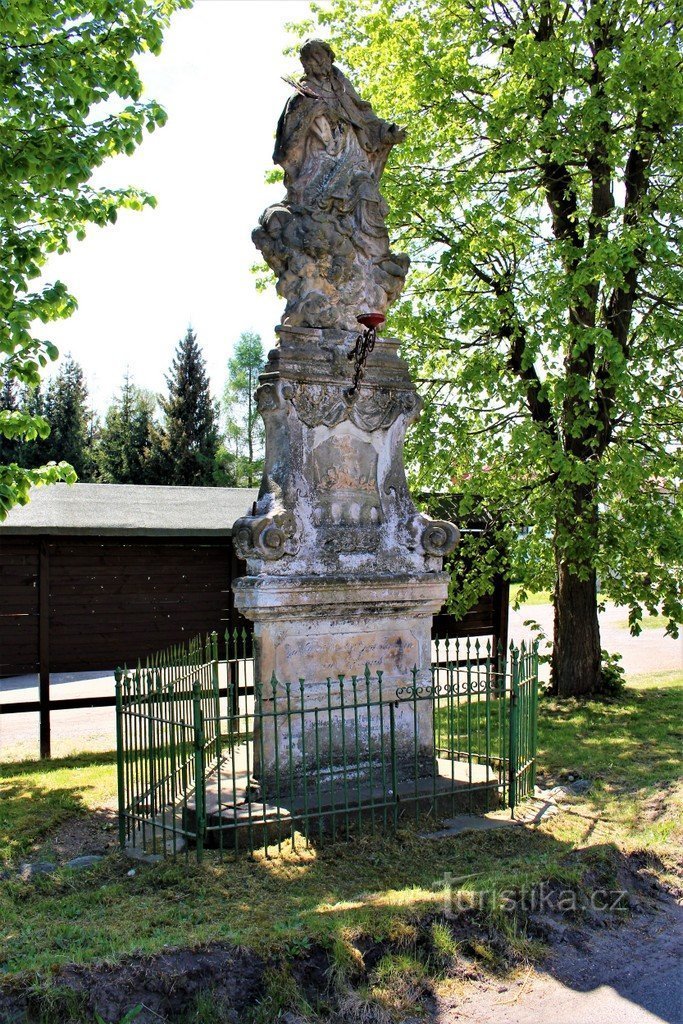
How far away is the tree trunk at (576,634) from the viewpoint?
40.2 feet

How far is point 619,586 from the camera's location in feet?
36.8

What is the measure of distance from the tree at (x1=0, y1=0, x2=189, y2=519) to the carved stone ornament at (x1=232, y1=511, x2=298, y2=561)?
2.45 metres

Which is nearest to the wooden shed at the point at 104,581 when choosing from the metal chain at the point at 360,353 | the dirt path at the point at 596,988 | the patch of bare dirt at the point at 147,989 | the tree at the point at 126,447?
the metal chain at the point at 360,353

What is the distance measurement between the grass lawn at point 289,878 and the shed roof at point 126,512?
2.95m

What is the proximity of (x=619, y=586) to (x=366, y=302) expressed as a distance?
5405 millimetres

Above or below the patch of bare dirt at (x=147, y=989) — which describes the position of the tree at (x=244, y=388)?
above

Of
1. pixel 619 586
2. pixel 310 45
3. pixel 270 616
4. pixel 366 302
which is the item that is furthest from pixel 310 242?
pixel 619 586

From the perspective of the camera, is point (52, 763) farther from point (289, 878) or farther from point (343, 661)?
point (289, 878)

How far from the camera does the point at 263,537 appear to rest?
22.9 feet

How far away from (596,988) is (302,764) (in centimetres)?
287

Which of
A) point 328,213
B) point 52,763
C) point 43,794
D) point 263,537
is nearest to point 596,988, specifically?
point 263,537

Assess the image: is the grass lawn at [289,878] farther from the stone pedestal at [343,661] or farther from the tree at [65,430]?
the tree at [65,430]

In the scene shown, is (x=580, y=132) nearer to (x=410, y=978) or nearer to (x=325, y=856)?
(x=325, y=856)

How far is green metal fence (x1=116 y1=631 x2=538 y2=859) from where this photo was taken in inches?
248
